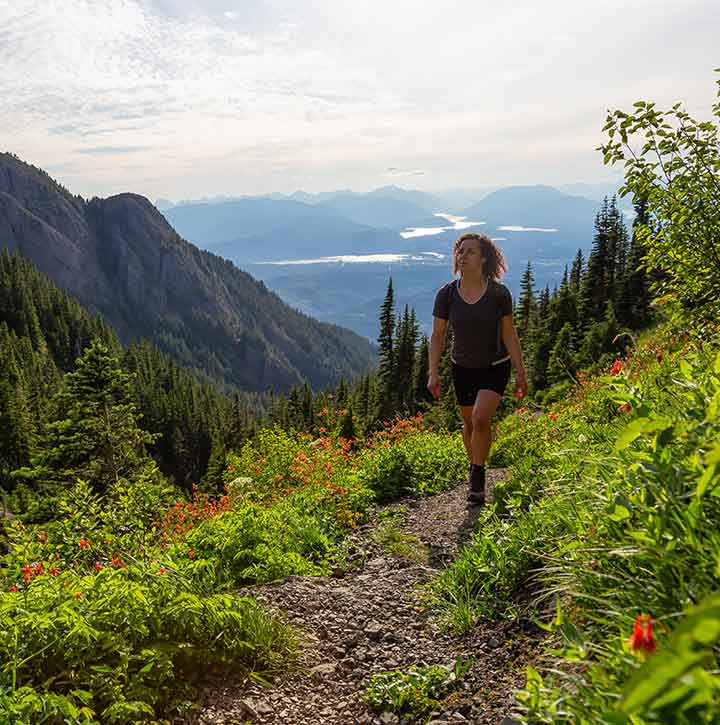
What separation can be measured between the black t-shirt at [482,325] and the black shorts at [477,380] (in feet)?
0.27

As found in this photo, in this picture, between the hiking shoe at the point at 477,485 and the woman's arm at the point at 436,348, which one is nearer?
the hiking shoe at the point at 477,485

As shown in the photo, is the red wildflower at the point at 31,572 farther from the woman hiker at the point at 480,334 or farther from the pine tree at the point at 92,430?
the pine tree at the point at 92,430

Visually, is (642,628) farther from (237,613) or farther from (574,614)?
(237,613)

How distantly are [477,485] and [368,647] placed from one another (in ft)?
9.20

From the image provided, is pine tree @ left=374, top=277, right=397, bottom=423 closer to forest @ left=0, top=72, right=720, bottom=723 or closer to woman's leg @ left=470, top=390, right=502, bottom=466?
forest @ left=0, top=72, right=720, bottom=723

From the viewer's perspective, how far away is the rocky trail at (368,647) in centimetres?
305

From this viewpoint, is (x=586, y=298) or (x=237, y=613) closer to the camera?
(x=237, y=613)

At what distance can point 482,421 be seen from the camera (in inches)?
237

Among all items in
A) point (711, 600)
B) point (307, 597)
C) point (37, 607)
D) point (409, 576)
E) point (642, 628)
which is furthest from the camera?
point (409, 576)

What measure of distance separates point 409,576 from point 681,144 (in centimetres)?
422

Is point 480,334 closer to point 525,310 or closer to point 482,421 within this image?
point 482,421

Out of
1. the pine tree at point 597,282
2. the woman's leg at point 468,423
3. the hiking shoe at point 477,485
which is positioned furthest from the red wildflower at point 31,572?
the pine tree at point 597,282

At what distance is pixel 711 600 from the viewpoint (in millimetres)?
826

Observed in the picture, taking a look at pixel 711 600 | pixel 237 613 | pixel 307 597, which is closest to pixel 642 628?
pixel 711 600
